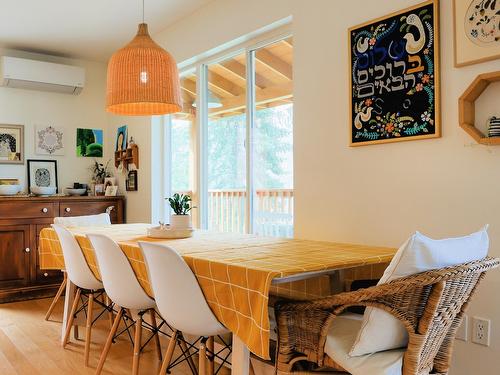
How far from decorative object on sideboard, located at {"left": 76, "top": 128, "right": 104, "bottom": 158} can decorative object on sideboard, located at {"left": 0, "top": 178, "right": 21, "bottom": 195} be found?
771 mm

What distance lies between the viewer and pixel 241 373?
172 centimetres

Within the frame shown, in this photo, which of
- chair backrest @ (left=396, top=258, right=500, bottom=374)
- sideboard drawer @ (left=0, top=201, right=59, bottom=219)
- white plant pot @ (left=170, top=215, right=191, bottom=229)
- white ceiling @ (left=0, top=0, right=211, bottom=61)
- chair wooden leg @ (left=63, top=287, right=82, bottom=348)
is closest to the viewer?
chair backrest @ (left=396, top=258, right=500, bottom=374)

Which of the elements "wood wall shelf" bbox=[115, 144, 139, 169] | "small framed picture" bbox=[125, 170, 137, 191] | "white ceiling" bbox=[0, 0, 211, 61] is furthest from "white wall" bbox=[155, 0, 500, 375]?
"small framed picture" bbox=[125, 170, 137, 191]

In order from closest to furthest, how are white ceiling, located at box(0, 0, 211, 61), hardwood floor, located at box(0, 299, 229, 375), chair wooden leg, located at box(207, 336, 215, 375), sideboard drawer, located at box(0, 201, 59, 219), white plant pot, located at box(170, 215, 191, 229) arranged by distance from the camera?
1. chair wooden leg, located at box(207, 336, 215, 375)
2. hardwood floor, located at box(0, 299, 229, 375)
3. white plant pot, located at box(170, 215, 191, 229)
4. white ceiling, located at box(0, 0, 211, 61)
5. sideboard drawer, located at box(0, 201, 59, 219)

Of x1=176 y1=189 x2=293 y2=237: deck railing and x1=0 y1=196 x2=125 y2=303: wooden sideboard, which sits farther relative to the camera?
x1=0 y1=196 x2=125 y2=303: wooden sideboard

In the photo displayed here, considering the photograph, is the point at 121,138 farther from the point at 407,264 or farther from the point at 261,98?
the point at 407,264

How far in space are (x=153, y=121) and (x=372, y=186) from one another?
2803 mm

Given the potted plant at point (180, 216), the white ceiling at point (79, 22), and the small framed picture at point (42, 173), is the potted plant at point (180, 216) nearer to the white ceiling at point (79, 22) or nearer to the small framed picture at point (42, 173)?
the white ceiling at point (79, 22)

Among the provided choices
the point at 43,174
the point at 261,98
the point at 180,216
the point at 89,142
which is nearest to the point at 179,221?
the point at 180,216

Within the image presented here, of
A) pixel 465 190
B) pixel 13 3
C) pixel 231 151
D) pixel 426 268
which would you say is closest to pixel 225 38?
pixel 231 151

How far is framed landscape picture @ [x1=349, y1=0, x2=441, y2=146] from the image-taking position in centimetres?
236

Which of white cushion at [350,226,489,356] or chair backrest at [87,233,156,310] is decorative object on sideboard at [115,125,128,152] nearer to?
chair backrest at [87,233,156,310]

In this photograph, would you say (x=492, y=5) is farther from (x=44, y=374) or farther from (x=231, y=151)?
(x=44, y=374)

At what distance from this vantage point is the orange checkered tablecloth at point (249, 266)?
155 centimetres
